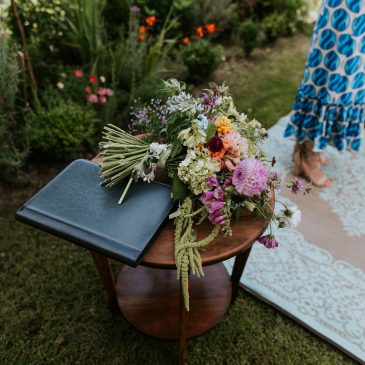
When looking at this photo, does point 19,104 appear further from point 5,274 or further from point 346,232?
point 346,232

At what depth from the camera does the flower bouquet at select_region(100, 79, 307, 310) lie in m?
1.30

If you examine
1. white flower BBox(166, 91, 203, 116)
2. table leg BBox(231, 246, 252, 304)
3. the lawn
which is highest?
white flower BBox(166, 91, 203, 116)

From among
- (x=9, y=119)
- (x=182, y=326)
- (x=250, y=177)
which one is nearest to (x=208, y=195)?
(x=250, y=177)

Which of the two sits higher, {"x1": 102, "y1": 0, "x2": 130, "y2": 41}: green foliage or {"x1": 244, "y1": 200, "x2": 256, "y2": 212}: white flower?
{"x1": 102, "y1": 0, "x2": 130, "y2": 41}: green foliage

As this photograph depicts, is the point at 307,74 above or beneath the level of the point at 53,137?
above

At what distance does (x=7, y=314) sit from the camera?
205 cm

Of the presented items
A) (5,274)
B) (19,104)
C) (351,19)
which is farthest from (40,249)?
(351,19)

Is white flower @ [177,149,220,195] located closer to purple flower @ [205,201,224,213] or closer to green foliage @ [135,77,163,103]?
purple flower @ [205,201,224,213]

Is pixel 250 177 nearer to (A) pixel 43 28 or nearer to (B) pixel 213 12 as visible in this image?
(A) pixel 43 28

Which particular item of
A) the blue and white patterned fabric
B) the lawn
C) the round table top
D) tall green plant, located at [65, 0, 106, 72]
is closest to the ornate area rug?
the lawn

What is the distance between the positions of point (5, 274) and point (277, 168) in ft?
7.26

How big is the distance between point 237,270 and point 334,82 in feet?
4.75

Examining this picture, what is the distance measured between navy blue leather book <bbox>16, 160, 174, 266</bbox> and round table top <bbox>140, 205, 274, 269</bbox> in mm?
72

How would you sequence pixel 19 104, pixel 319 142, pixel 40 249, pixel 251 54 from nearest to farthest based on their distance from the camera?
pixel 40 249, pixel 319 142, pixel 19 104, pixel 251 54
